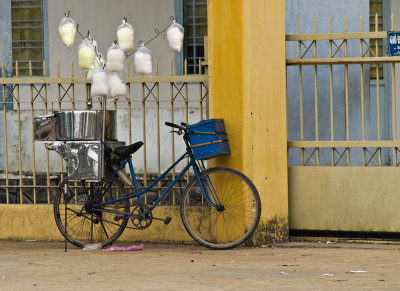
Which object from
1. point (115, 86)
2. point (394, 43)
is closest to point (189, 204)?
point (115, 86)

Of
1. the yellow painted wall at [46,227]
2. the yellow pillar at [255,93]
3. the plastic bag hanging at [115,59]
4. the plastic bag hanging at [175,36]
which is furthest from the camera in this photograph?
the yellow painted wall at [46,227]

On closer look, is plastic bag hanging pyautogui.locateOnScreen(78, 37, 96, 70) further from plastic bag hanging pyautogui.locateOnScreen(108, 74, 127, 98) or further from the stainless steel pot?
the stainless steel pot

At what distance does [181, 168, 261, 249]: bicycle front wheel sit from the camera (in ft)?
24.4

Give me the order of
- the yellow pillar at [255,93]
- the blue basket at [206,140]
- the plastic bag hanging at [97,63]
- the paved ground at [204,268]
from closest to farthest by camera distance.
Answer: the paved ground at [204,268], the blue basket at [206,140], the yellow pillar at [255,93], the plastic bag hanging at [97,63]

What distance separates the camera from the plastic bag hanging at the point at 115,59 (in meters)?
7.53

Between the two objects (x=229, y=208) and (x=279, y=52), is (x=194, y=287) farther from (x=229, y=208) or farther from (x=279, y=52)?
(x=279, y=52)

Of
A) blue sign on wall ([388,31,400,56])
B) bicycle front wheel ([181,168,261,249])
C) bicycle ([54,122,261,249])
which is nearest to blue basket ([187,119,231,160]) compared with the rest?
bicycle ([54,122,261,249])

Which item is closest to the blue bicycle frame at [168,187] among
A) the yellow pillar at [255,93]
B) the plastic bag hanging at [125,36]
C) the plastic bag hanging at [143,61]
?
the yellow pillar at [255,93]

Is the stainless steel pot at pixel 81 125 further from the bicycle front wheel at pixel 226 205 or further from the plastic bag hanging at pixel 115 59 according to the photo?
the bicycle front wheel at pixel 226 205

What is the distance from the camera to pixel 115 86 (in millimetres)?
7562

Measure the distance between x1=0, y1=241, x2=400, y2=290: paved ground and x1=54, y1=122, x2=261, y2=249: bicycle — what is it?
22 cm

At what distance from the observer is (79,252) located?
24.7ft

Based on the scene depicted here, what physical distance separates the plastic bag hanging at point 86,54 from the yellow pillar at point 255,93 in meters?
1.13

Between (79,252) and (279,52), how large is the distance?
2678 millimetres
